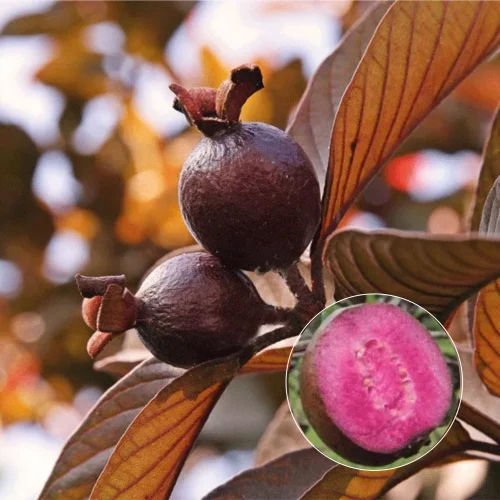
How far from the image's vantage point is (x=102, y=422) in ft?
3.43

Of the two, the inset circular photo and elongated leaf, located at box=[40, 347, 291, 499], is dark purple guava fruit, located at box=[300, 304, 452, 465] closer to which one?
the inset circular photo

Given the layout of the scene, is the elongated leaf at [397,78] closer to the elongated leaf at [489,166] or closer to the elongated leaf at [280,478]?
the elongated leaf at [489,166]

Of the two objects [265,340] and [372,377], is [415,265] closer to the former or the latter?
[372,377]

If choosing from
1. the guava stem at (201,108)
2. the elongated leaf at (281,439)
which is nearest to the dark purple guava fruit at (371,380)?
the guava stem at (201,108)

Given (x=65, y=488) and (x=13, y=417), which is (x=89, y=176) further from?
(x=65, y=488)

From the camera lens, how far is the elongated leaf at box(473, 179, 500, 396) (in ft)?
2.64

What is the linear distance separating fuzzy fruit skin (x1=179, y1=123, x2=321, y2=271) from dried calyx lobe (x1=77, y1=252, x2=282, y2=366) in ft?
0.10

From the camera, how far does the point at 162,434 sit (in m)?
0.88

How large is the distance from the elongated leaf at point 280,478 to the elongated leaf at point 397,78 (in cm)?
31

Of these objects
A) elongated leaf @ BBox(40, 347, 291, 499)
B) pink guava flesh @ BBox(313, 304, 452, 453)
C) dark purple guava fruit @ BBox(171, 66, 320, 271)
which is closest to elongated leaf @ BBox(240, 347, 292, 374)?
elongated leaf @ BBox(40, 347, 291, 499)

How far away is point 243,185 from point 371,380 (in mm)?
229

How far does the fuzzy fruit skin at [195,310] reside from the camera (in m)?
0.83

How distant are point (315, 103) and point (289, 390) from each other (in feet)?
1.62

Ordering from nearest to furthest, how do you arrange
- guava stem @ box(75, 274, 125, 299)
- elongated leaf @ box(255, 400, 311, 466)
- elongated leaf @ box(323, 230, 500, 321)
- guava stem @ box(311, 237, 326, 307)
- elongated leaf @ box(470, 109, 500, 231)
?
1. elongated leaf @ box(323, 230, 500, 321)
2. guava stem @ box(75, 274, 125, 299)
3. guava stem @ box(311, 237, 326, 307)
4. elongated leaf @ box(470, 109, 500, 231)
5. elongated leaf @ box(255, 400, 311, 466)
